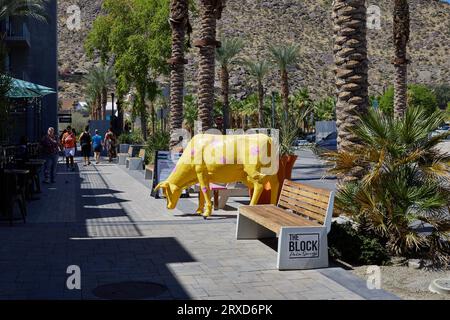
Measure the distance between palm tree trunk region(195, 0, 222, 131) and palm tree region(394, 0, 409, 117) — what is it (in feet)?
37.2

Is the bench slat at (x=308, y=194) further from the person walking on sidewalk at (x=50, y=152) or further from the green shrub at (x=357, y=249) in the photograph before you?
the person walking on sidewalk at (x=50, y=152)

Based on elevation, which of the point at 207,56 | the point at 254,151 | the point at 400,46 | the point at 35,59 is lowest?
the point at 254,151

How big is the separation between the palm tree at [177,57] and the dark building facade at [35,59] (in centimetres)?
1269

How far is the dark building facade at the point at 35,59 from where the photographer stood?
31633mm

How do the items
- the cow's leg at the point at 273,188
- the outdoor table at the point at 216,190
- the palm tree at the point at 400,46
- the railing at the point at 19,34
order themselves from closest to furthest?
the cow's leg at the point at 273,188
the outdoor table at the point at 216,190
the palm tree at the point at 400,46
the railing at the point at 19,34

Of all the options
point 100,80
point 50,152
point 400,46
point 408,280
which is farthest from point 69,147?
point 100,80

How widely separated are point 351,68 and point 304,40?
4142 inches

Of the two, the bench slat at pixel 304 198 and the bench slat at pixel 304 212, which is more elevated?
the bench slat at pixel 304 198

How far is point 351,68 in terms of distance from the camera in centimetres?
953

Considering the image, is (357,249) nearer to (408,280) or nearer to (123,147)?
(408,280)

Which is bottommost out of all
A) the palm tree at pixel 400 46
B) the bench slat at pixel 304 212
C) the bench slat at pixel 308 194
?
the bench slat at pixel 304 212

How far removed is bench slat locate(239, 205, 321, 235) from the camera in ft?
25.4

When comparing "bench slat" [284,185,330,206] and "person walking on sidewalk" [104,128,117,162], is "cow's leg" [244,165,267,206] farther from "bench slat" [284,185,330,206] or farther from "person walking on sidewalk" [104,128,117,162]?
"person walking on sidewalk" [104,128,117,162]

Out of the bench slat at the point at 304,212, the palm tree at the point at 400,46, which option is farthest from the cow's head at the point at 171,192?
the palm tree at the point at 400,46
